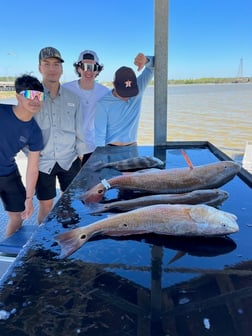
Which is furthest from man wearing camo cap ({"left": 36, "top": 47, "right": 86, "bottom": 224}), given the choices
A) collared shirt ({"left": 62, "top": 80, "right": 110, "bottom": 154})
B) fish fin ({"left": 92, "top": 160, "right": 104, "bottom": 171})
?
fish fin ({"left": 92, "top": 160, "right": 104, "bottom": 171})

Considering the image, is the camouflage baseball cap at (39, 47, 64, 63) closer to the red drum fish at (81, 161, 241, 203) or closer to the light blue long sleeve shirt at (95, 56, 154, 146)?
the light blue long sleeve shirt at (95, 56, 154, 146)

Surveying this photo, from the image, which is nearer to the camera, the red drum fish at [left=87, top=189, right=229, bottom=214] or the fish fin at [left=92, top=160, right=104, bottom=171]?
the red drum fish at [left=87, top=189, right=229, bottom=214]

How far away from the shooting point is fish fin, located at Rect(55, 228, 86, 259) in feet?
4.02

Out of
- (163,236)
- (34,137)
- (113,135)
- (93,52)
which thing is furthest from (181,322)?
(93,52)

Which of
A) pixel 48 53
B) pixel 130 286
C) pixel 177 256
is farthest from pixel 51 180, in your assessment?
pixel 130 286

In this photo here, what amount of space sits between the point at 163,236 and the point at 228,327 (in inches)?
21.3

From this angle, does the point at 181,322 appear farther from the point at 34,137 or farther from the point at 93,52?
the point at 93,52

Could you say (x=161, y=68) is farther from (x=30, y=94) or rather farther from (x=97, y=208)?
(x=97, y=208)

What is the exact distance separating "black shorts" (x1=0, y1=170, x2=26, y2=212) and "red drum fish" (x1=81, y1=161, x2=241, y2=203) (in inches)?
50.0

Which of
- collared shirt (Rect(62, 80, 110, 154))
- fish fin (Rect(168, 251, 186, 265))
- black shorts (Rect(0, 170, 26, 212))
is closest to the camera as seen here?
fish fin (Rect(168, 251, 186, 265))

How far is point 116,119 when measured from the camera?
3.53 m

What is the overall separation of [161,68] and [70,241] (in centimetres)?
295

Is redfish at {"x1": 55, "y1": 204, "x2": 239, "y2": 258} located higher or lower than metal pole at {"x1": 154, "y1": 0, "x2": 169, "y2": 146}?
lower

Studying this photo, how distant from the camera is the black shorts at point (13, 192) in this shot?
2840 millimetres
